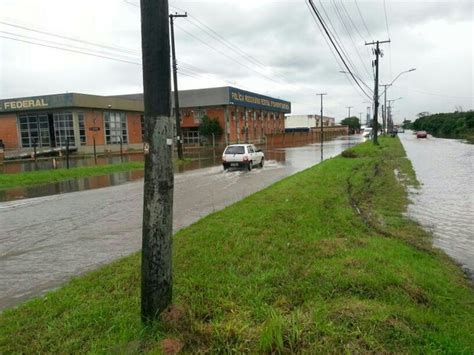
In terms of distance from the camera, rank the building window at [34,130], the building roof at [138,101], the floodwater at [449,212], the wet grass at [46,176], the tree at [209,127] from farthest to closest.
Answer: the tree at [209,127], the building window at [34,130], the building roof at [138,101], the wet grass at [46,176], the floodwater at [449,212]

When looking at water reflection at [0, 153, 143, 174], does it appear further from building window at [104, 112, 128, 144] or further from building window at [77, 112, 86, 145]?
building window at [104, 112, 128, 144]

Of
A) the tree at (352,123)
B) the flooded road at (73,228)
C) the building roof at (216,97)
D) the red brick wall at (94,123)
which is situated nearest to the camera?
the flooded road at (73,228)

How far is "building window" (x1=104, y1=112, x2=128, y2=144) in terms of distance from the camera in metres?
48.5

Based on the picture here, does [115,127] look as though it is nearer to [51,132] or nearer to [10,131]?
[51,132]

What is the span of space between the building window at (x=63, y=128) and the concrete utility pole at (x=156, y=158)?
1779 inches

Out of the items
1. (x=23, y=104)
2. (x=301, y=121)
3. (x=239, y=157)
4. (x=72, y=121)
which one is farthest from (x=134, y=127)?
(x=301, y=121)

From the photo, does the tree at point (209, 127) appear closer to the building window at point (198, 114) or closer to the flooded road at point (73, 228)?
the building window at point (198, 114)

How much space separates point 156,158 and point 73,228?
6.55 meters

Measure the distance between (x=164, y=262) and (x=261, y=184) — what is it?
1288cm

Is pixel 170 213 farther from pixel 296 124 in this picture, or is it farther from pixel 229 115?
pixel 296 124

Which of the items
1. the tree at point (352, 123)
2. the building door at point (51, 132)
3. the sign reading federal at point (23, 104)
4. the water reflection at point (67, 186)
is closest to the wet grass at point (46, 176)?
the water reflection at point (67, 186)

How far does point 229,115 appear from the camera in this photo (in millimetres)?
63031

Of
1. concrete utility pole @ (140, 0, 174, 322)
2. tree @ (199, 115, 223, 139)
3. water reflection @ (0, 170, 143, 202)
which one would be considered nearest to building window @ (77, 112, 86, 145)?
tree @ (199, 115, 223, 139)

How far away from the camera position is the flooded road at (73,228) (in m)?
6.06
